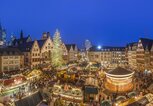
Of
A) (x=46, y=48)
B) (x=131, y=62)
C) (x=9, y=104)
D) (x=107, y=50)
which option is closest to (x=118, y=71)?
(x=9, y=104)

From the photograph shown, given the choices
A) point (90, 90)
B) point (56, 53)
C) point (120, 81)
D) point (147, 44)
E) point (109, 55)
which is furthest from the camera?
point (109, 55)

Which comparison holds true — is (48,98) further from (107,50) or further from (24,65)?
(107,50)

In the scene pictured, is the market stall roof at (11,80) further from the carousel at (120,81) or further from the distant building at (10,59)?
the distant building at (10,59)

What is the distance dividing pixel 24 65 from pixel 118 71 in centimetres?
4030

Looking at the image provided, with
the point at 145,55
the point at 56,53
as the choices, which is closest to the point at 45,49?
the point at 56,53

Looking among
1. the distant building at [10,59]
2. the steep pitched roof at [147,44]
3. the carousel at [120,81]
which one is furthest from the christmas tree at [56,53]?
the carousel at [120,81]

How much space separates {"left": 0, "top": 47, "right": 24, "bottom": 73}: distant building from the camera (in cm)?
4975

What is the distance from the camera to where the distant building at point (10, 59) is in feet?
163

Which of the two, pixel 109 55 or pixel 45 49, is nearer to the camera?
pixel 45 49

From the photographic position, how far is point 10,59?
171ft

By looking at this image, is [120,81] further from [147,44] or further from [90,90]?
[147,44]

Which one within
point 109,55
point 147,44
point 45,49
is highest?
point 147,44

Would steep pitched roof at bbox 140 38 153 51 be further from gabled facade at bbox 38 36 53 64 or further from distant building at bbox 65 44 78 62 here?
gabled facade at bbox 38 36 53 64

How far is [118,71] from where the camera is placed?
23922 mm
